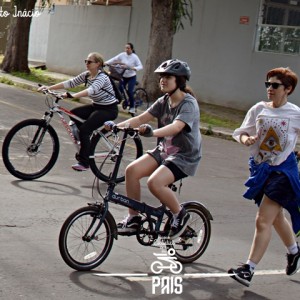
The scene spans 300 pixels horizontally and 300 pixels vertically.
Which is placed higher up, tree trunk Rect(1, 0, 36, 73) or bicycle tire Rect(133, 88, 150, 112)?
tree trunk Rect(1, 0, 36, 73)

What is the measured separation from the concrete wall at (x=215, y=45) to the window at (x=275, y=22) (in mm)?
209

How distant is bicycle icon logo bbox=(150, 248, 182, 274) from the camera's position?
251 inches

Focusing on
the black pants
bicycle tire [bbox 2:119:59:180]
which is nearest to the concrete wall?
the black pants

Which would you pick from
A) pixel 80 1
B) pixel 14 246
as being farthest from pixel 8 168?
pixel 80 1

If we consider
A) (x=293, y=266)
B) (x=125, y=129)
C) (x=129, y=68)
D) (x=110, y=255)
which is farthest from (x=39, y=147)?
(x=129, y=68)

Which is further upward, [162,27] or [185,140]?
[162,27]

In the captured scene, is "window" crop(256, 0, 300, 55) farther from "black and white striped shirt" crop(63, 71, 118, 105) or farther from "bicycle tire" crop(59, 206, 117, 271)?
"bicycle tire" crop(59, 206, 117, 271)

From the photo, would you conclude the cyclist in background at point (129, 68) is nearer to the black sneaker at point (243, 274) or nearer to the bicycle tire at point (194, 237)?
the bicycle tire at point (194, 237)

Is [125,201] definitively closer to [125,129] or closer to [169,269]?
[125,129]

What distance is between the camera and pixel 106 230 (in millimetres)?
6109

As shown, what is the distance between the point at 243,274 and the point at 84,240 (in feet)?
4.26

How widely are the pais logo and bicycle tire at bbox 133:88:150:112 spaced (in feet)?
44.5

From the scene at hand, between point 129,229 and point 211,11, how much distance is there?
1786cm

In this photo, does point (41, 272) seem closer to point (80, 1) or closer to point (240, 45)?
point (240, 45)
